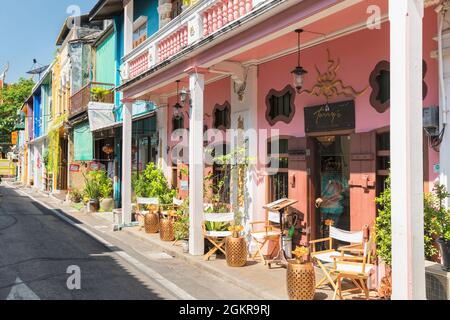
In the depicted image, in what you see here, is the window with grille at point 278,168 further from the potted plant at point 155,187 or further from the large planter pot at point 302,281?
the potted plant at point 155,187

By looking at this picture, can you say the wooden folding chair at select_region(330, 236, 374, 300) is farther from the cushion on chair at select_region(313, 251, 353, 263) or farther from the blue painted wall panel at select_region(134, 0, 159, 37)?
the blue painted wall panel at select_region(134, 0, 159, 37)

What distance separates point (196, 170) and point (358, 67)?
359cm

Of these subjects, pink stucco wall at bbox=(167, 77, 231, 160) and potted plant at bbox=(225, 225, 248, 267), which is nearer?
potted plant at bbox=(225, 225, 248, 267)

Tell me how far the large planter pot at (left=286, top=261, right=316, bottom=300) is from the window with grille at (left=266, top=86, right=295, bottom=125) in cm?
335

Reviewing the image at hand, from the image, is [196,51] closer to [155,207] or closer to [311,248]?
[311,248]

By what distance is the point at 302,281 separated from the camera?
5.69 meters

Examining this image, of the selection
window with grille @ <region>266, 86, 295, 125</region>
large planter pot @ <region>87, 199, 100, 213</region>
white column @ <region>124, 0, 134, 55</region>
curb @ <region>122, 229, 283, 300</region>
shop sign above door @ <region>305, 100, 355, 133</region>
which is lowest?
curb @ <region>122, 229, 283, 300</region>

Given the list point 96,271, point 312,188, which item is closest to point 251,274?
point 312,188

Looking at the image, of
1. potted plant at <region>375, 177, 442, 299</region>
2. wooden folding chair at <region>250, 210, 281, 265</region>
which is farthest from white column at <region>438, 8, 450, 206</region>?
wooden folding chair at <region>250, 210, 281, 265</region>

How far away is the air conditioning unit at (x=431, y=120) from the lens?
17.9 feet

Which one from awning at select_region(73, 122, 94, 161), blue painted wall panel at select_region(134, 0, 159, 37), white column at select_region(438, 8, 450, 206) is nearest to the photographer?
white column at select_region(438, 8, 450, 206)

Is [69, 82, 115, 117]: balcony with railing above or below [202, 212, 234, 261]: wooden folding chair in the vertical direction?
above

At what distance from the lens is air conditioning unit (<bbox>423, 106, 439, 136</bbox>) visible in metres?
5.46

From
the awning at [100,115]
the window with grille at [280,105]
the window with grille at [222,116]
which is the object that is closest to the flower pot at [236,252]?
the window with grille at [280,105]
